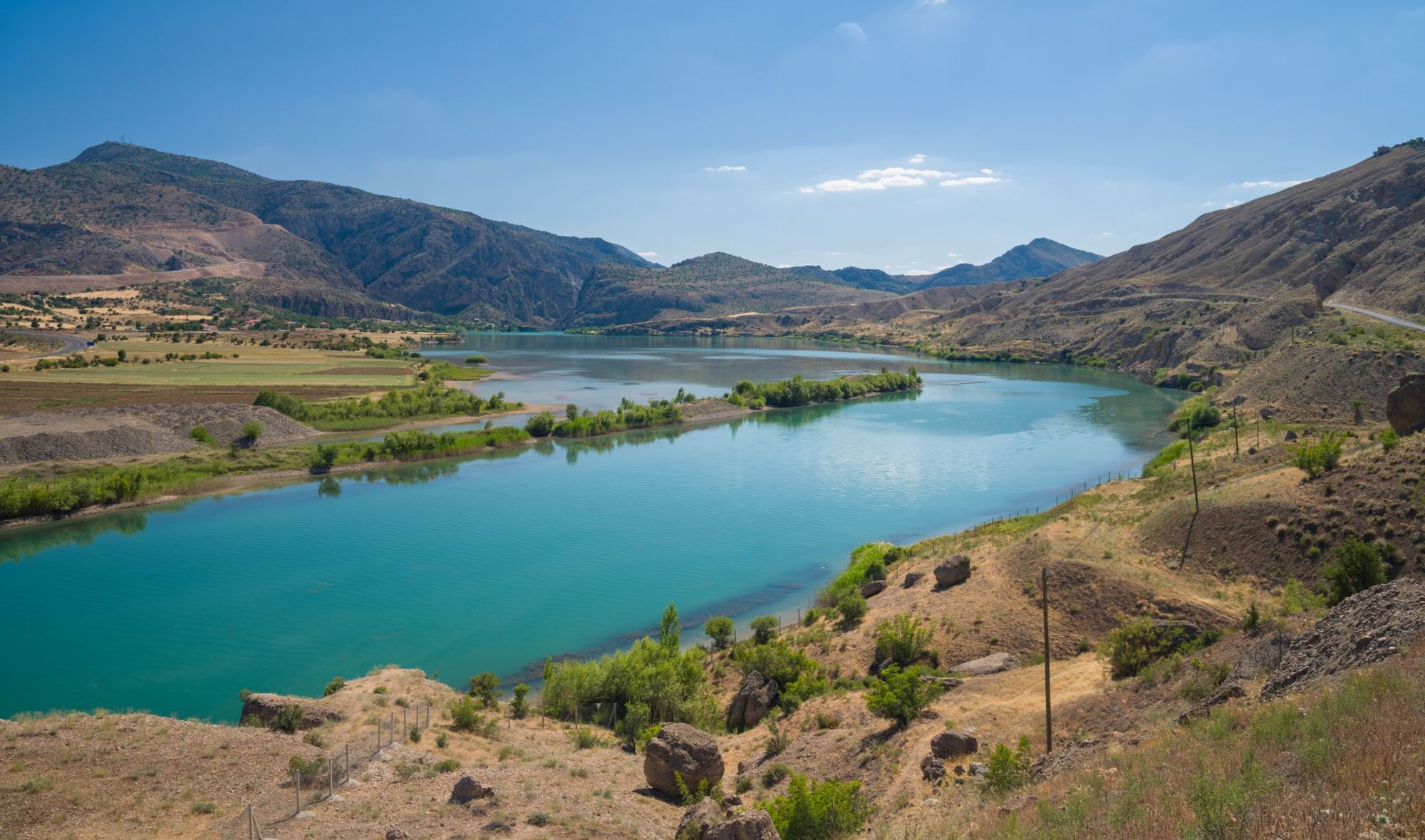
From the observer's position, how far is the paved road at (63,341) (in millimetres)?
102625

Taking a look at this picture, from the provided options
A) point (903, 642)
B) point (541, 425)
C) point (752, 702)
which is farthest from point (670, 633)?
point (541, 425)

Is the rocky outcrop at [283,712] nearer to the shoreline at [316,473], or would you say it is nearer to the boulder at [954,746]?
the boulder at [954,746]

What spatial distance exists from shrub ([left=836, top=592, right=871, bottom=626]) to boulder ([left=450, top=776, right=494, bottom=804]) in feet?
49.6

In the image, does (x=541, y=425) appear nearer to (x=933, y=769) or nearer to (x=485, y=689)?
(x=485, y=689)

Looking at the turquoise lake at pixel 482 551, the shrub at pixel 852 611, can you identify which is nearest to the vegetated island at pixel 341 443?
the turquoise lake at pixel 482 551

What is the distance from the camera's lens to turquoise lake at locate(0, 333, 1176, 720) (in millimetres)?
27391

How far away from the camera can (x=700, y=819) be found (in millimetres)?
12977

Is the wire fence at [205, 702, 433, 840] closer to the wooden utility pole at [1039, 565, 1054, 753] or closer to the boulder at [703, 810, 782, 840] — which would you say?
the boulder at [703, 810, 782, 840]

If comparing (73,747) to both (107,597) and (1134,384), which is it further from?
(1134,384)

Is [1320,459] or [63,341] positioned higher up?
[63,341]

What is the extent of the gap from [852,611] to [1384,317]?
84.3m

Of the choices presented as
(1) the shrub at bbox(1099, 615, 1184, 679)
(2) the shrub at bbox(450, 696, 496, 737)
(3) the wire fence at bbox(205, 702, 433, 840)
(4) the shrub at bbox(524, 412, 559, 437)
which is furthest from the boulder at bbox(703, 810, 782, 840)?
(4) the shrub at bbox(524, 412, 559, 437)

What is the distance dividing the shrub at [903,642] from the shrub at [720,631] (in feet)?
19.3

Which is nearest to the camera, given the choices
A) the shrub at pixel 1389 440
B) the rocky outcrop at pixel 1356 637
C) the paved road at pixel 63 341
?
the rocky outcrop at pixel 1356 637
